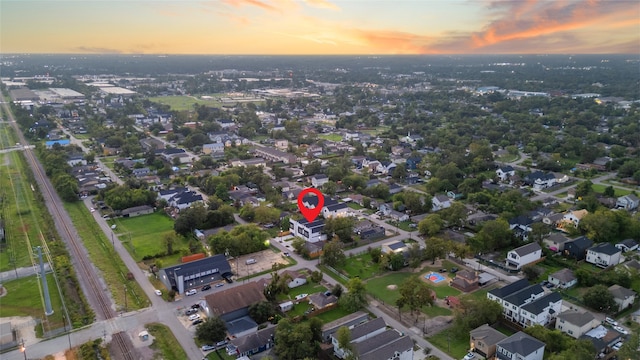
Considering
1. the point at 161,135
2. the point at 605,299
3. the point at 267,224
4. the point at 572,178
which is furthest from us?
the point at 161,135

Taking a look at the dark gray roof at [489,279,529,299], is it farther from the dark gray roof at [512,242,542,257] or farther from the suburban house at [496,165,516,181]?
the suburban house at [496,165,516,181]

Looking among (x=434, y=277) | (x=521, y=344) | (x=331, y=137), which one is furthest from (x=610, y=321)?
(x=331, y=137)

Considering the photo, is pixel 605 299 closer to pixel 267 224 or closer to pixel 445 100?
pixel 267 224

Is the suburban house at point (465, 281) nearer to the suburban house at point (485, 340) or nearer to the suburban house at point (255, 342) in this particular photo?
the suburban house at point (485, 340)

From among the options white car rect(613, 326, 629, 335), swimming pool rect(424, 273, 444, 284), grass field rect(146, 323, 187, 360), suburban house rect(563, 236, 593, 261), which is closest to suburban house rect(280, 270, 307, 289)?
grass field rect(146, 323, 187, 360)

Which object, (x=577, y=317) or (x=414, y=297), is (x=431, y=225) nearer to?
(x=414, y=297)

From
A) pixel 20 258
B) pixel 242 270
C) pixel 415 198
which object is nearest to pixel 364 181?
pixel 415 198
